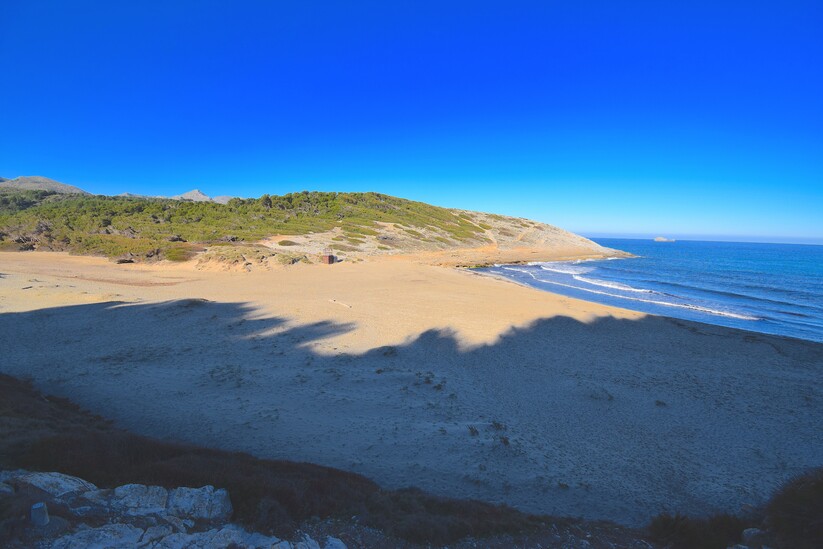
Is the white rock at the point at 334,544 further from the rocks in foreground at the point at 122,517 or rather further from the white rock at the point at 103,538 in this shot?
the white rock at the point at 103,538

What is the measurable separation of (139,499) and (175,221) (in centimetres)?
4872

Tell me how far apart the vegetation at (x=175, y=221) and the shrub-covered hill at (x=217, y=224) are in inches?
3.4

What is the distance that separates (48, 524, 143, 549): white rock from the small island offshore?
0.05m

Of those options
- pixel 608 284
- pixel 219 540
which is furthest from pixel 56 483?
pixel 608 284

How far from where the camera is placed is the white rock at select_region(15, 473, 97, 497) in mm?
3429

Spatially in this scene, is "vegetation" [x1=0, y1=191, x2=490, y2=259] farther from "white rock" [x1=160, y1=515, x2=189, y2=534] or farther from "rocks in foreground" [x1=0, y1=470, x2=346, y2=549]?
"white rock" [x1=160, y1=515, x2=189, y2=534]

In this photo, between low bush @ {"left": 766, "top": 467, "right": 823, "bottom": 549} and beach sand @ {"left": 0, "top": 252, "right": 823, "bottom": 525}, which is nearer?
low bush @ {"left": 766, "top": 467, "right": 823, "bottom": 549}

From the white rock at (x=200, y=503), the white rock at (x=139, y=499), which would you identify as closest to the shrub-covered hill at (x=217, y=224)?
the white rock at (x=139, y=499)

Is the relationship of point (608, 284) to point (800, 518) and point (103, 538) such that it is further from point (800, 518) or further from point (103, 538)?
point (103, 538)

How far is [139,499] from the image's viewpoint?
360cm

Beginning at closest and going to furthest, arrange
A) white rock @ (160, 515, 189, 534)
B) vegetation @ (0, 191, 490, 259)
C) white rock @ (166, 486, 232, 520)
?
white rock @ (160, 515, 189, 534), white rock @ (166, 486, 232, 520), vegetation @ (0, 191, 490, 259)

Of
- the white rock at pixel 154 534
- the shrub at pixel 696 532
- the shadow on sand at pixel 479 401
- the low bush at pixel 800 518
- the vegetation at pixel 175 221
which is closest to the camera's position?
the white rock at pixel 154 534

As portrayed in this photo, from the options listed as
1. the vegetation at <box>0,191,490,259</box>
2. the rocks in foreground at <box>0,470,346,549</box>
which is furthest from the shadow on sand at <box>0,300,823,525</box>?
the vegetation at <box>0,191,490,259</box>

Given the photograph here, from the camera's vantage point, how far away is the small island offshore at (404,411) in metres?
4.34
